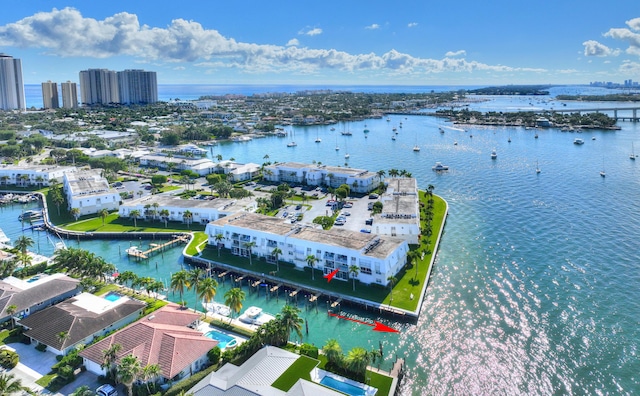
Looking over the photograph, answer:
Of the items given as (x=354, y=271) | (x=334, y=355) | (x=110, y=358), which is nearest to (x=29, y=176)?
(x=110, y=358)

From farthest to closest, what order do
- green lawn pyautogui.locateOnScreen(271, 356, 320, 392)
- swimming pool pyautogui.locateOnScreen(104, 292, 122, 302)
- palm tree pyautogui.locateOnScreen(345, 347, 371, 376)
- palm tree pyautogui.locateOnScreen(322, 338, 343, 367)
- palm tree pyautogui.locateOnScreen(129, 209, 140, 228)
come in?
palm tree pyautogui.locateOnScreen(129, 209, 140, 228) → swimming pool pyautogui.locateOnScreen(104, 292, 122, 302) → palm tree pyautogui.locateOnScreen(322, 338, 343, 367) → palm tree pyautogui.locateOnScreen(345, 347, 371, 376) → green lawn pyautogui.locateOnScreen(271, 356, 320, 392)

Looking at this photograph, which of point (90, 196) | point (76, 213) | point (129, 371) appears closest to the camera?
point (129, 371)

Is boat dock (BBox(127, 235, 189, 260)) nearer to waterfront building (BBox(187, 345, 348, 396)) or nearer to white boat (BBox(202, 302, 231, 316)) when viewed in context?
white boat (BBox(202, 302, 231, 316))

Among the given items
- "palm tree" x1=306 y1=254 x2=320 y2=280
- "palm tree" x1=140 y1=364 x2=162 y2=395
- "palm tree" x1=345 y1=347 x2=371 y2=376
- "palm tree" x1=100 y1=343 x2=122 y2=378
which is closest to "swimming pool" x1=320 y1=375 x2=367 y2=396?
"palm tree" x1=345 y1=347 x2=371 y2=376

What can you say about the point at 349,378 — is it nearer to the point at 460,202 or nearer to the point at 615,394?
the point at 615,394

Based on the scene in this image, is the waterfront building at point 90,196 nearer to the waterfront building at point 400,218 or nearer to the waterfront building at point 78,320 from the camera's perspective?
the waterfront building at point 78,320

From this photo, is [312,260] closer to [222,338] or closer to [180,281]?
[180,281]
